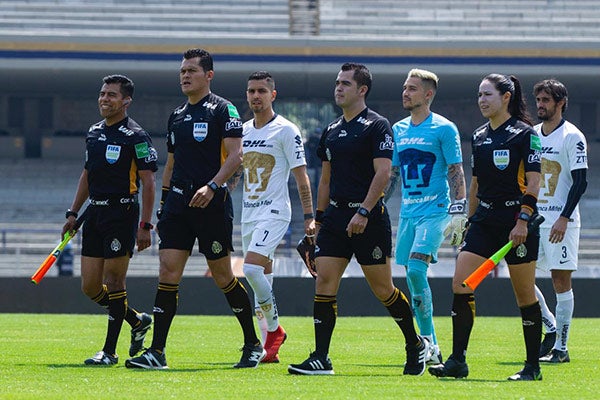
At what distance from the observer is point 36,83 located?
120ft

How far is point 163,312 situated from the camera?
376 inches

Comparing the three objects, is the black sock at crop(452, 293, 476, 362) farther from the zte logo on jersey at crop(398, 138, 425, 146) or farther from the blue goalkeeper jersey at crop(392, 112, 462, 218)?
the zte logo on jersey at crop(398, 138, 425, 146)

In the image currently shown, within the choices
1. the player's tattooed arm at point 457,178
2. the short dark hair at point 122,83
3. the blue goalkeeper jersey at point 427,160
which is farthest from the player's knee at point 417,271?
the short dark hair at point 122,83

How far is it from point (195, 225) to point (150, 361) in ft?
3.57

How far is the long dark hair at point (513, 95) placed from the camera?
908cm

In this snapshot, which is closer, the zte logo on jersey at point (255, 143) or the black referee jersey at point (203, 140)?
the black referee jersey at point (203, 140)

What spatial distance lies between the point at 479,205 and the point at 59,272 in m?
17.1

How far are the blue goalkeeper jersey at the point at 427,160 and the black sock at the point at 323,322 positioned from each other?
196 centimetres

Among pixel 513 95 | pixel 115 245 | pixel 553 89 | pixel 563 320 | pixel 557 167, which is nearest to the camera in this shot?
pixel 513 95

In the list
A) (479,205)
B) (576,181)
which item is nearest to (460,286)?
(479,205)

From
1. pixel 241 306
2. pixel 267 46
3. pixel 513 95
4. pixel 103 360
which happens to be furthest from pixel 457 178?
pixel 267 46

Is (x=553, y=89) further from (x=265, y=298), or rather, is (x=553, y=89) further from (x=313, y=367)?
(x=313, y=367)

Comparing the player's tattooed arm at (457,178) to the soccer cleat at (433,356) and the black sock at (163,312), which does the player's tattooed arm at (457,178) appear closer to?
the soccer cleat at (433,356)

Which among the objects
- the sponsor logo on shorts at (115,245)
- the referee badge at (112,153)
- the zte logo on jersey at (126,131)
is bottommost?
the sponsor logo on shorts at (115,245)
